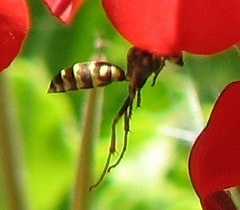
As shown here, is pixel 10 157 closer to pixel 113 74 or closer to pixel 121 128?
pixel 113 74

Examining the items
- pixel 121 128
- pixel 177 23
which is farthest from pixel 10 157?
pixel 121 128

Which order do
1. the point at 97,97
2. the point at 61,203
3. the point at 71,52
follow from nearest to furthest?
the point at 97,97 < the point at 61,203 < the point at 71,52

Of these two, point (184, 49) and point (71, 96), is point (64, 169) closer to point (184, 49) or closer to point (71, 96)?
point (71, 96)

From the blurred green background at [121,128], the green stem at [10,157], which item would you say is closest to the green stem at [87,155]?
the green stem at [10,157]

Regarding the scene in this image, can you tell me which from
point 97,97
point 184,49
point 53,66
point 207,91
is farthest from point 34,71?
point 184,49

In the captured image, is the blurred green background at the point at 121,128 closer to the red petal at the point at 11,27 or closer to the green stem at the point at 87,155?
the green stem at the point at 87,155
